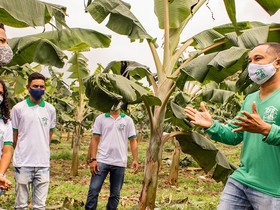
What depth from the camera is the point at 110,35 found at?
245 inches

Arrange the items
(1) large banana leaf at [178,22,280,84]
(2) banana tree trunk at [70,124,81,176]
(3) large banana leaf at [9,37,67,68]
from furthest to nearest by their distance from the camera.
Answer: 1. (2) banana tree trunk at [70,124,81,176]
2. (3) large banana leaf at [9,37,67,68]
3. (1) large banana leaf at [178,22,280,84]

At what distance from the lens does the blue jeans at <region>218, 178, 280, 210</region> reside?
2.65 metres

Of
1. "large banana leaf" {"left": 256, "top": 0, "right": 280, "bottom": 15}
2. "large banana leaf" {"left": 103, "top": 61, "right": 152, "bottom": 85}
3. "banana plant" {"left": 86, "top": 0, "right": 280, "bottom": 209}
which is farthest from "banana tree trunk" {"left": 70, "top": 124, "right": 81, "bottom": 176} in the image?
"large banana leaf" {"left": 256, "top": 0, "right": 280, "bottom": 15}

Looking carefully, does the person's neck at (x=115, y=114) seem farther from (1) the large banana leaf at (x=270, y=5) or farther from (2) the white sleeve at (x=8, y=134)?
(1) the large banana leaf at (x=270, y=5)

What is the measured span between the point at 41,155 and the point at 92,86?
0.91 meters

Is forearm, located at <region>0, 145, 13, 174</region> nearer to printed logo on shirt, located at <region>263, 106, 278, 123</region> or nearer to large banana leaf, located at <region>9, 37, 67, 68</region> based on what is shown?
large banana leaf, located at <region>9, 37, 67, 68</region>

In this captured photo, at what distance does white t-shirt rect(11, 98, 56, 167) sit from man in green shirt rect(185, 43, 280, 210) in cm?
212

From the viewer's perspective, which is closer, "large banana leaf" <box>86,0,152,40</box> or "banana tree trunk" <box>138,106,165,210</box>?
"banana tree trunk" <box>138,106,165,210</box>

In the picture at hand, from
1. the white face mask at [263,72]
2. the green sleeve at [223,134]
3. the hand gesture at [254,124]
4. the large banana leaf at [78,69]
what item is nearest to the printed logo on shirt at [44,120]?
the green sleeve at [223,134]

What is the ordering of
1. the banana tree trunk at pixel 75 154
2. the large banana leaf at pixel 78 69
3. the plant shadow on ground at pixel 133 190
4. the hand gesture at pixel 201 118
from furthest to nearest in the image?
the banana tree trunk at pixel 75 154, the large banana leaf at pixel 78 69, the plant shadow on ground at pixel 133 190, the hand gesture at pixel 201 118

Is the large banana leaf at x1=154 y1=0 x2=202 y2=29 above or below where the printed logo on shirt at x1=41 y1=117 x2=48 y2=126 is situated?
above

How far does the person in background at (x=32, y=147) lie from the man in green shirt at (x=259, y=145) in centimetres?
212

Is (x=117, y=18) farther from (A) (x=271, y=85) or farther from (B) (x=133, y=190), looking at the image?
(B) (x=133, y=190)

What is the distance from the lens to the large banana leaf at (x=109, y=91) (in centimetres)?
437
